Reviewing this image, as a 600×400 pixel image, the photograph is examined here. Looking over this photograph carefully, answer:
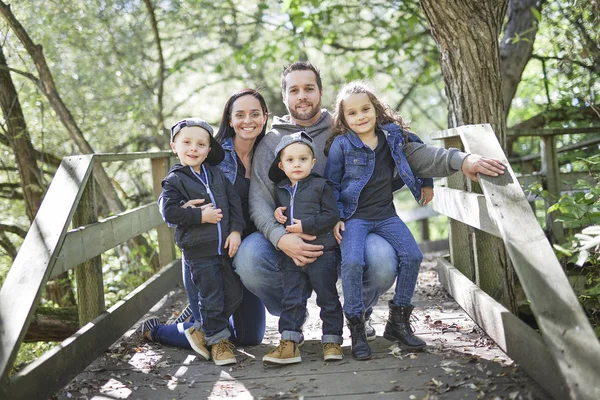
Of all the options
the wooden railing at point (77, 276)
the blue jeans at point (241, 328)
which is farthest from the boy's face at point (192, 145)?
the blue jeans at point (241, 328)

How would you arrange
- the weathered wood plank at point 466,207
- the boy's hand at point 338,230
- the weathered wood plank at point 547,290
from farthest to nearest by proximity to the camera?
the boy's hand at point 338,230
the weathered wood plank at point 466,207
the weathered wood plank at point 547,290

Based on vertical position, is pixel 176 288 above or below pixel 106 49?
below

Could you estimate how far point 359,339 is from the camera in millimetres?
3395

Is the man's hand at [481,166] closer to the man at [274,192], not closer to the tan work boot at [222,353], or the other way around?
the man at [274,192]

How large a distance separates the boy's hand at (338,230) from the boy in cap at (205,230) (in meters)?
0.54

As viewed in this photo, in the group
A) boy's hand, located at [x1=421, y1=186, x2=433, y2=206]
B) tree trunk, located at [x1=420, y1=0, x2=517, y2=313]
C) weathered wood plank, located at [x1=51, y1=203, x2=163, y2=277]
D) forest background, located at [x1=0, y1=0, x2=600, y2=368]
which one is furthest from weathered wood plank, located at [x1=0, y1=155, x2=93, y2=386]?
forest background, located at [x1=0, y1=0, x2=600, y2=368]

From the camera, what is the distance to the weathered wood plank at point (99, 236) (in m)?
3.30

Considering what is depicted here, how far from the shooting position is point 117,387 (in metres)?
3.10

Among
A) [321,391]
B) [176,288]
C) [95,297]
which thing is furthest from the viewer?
[176,288]

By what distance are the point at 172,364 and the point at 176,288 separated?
210 centimetres

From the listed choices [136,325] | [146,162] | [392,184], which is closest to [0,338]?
[136,325]

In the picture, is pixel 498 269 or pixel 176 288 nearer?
pixel 498 269

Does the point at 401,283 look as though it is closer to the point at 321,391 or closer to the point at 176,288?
the point at 321,391

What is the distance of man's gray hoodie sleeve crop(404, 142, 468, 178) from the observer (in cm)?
351
